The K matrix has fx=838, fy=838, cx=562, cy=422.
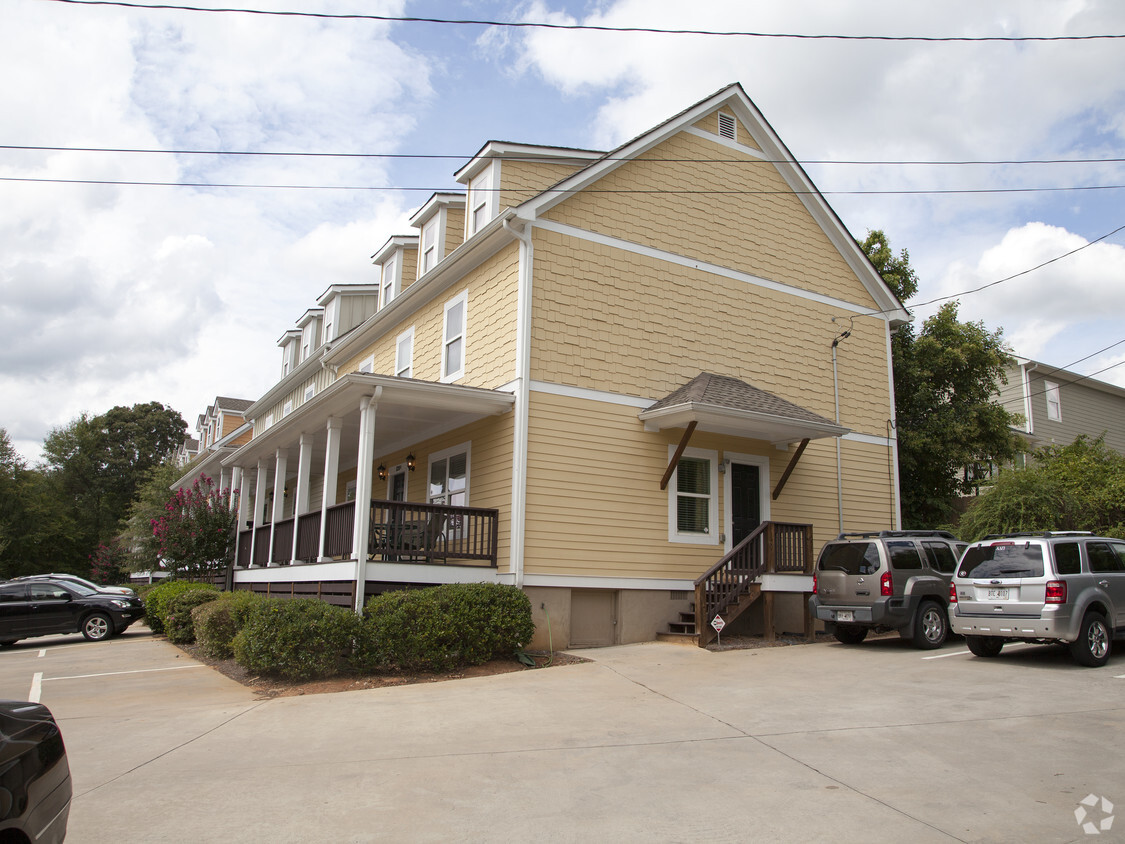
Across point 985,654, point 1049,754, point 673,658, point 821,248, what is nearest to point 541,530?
point 673,658

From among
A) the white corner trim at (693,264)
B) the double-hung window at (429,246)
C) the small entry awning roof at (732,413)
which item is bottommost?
the small entry awning roof at (732,413)

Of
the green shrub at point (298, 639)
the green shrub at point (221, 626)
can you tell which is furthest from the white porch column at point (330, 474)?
the green shrub at point (298, 639)

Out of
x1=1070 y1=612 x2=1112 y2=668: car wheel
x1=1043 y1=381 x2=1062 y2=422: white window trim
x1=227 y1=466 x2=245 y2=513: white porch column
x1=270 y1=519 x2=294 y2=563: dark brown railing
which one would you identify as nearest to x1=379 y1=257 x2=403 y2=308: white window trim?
x1=227 y1=466 x2=245 y2=513: white porch column

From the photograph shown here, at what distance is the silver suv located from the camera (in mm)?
10336

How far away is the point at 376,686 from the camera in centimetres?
1068

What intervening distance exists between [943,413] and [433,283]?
1390cm

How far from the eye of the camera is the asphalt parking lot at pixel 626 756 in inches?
207

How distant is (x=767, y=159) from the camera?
1788cm

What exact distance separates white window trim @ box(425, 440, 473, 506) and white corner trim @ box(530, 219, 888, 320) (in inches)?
162

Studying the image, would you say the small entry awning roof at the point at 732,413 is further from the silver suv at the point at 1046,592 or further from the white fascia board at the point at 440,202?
the white fascia board at the point at 440,202

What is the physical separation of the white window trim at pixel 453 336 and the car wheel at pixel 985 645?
31.1ft

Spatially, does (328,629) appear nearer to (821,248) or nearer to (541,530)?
(541,530)

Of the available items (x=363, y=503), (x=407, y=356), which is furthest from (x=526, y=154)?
(x=363, y=503)

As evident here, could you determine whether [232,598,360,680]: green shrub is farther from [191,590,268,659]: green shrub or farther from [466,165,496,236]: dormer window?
[466,165,496,236]: dormer window
